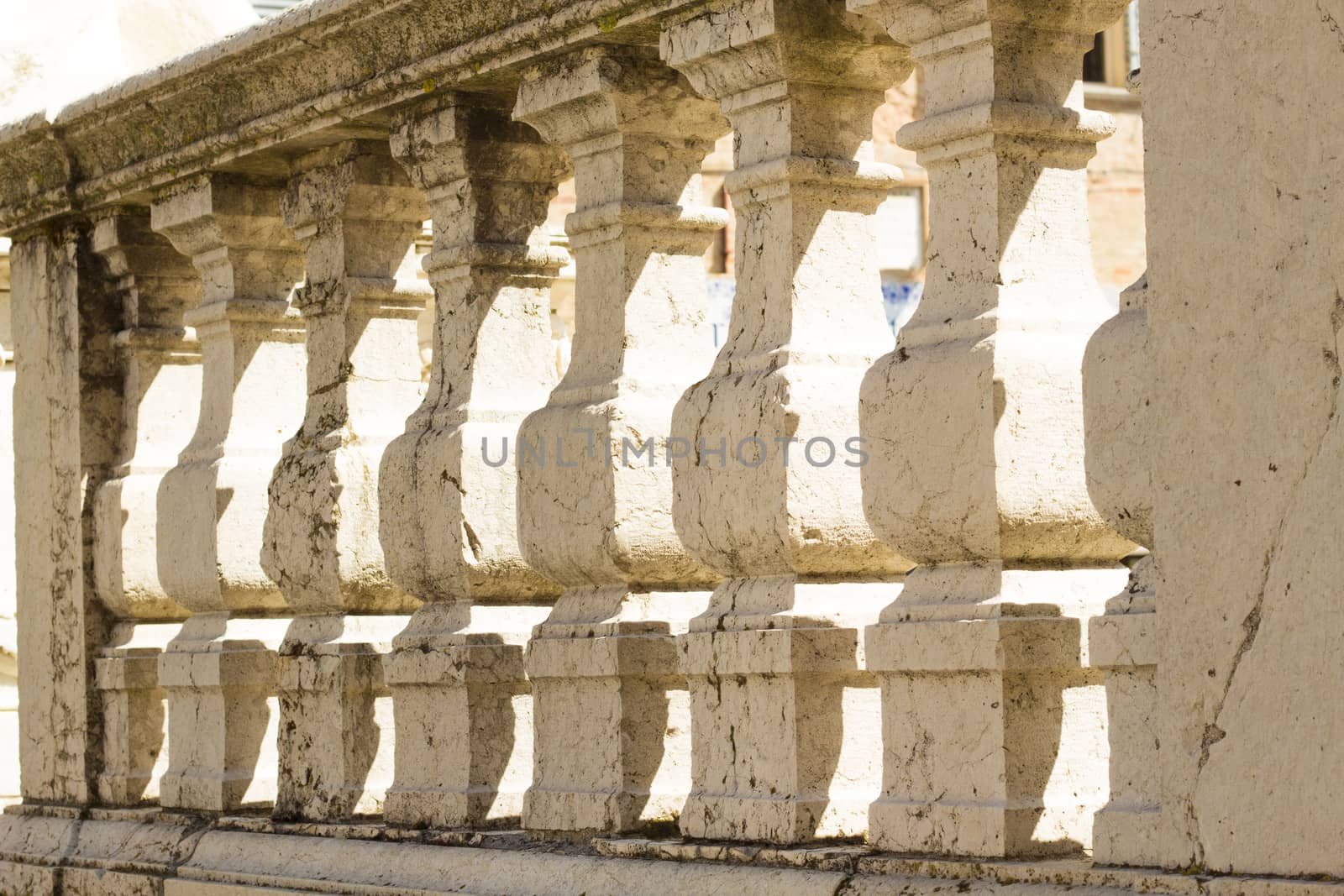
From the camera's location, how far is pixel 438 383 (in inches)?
192

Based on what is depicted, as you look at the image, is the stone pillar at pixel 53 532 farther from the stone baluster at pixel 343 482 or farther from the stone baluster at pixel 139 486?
the stone baluster at pixel 343 482

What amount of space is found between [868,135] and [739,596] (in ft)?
2.50

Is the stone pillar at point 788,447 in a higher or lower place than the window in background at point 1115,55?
lower

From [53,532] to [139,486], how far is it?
34 centimetres

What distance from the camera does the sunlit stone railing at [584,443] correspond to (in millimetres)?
3578

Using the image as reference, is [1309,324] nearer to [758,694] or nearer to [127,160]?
[758,694]

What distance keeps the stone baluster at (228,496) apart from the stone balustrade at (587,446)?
0.01m

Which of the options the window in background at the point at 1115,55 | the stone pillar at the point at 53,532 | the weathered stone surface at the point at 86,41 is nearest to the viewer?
the stone pillar at the point at 53,532

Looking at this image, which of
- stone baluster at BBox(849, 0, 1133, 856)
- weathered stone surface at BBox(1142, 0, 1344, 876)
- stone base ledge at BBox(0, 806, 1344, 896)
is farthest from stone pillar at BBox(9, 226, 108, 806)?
weathered stone surface at BBox(1142, 0, 1344, 876)

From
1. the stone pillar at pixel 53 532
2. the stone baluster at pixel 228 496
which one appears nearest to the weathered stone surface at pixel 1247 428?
the stone baluster at pixel 228 496

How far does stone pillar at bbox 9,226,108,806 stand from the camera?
5973mm

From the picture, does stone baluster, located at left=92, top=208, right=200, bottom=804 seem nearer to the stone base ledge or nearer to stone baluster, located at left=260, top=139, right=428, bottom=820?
the stone base ledge

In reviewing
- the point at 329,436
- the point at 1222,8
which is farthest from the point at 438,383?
the point at 1222,8

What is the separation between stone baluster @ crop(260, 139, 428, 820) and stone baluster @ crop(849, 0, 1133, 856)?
162cm
